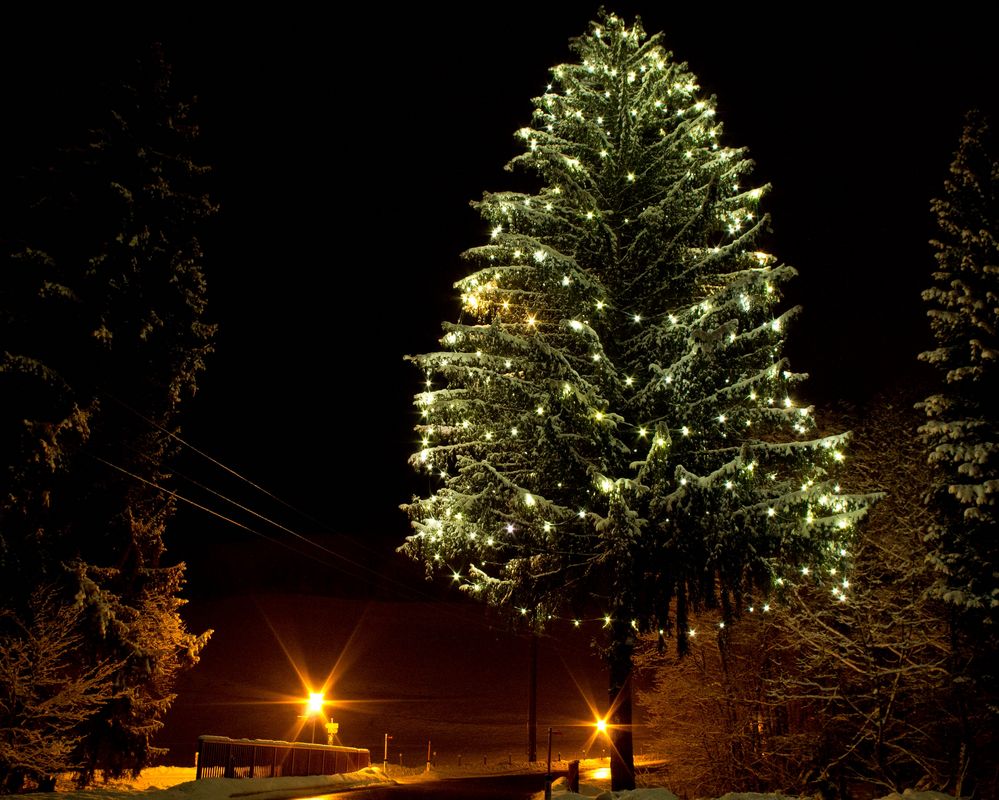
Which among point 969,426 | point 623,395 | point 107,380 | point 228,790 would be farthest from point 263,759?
point 969,426

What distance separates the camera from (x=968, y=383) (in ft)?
39.3

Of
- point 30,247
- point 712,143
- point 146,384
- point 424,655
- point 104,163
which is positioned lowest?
point 424,655

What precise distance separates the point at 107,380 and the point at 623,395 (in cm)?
1178

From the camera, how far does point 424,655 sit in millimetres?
71500

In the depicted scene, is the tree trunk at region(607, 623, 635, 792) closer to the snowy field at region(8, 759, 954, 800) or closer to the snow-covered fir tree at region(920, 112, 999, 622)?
the snowy field at region(8, 759, 954, 800)

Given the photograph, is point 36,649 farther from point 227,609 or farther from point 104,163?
point 227,609

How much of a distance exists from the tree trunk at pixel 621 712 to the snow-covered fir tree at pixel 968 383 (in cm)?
499

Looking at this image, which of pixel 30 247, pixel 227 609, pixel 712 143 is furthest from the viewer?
pixel 227 609

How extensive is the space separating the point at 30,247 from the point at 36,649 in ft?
26.9

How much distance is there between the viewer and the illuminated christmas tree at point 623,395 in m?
11.2

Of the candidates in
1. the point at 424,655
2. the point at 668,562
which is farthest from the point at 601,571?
the point at 424,655

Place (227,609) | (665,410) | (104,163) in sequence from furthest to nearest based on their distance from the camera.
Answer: (227,609) < (104,163) < (665,410)

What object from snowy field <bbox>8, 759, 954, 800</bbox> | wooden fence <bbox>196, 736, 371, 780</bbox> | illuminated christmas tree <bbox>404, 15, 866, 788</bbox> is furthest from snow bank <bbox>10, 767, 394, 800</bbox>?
illuminated christmas tree <bbox>404, 15, 866, 788</bbox>

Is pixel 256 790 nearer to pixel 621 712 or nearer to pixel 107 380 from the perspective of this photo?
pixel 621 712
